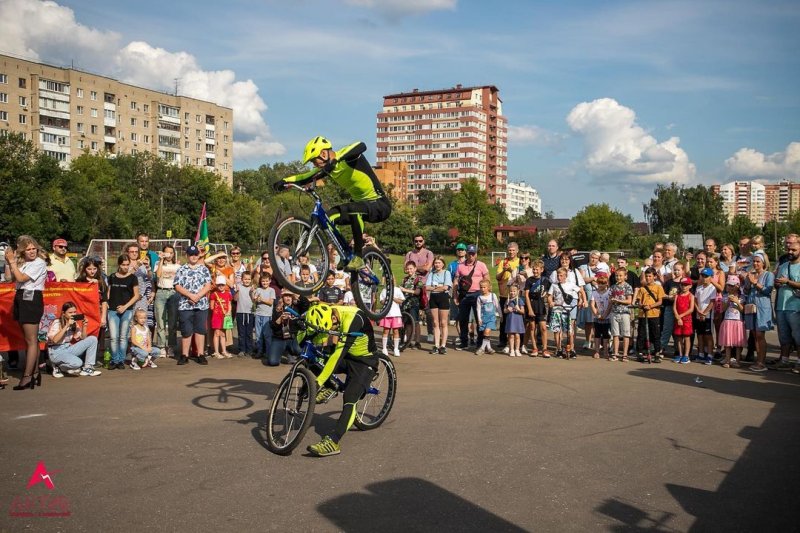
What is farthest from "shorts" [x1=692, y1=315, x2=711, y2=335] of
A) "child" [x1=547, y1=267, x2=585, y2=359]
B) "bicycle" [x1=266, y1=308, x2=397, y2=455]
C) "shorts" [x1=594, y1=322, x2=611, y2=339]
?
"bicycle" [x1=266, y1=308, x2=397, y2=455]

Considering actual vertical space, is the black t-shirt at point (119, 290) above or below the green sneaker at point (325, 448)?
above

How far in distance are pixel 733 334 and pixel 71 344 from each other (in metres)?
12.4

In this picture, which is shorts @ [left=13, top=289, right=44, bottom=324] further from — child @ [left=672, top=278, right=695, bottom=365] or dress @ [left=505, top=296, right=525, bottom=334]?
child @ [left=672, top=278, right=695, bottom=365]

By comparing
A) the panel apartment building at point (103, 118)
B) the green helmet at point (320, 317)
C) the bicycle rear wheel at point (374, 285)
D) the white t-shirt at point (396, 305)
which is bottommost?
the white t-shirt at point (396, 305)

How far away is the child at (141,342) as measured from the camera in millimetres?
11953

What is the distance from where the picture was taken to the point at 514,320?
1405cm

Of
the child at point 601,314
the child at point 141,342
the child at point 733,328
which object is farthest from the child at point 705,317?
the child at point 141,342

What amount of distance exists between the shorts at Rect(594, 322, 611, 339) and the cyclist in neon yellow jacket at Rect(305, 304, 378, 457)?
7.61 metres

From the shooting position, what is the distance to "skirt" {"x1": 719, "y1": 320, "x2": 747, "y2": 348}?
41.5 feet

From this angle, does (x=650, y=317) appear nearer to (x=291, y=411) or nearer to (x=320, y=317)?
(x=320, y=317)

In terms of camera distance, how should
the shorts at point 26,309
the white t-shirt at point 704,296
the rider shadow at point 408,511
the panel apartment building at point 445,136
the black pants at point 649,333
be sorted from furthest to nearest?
the panel apartment building at point 445,136, the black pants at point 649,333, the white t-shirt at point 704,296, the shorts at point 26,309, the rider shadow at point 408,511

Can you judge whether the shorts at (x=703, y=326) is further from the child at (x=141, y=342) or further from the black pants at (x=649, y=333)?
the child at (x=141, y=342)

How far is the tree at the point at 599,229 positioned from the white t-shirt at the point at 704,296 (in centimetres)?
8335

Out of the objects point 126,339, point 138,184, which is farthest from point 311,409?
point 138,184
